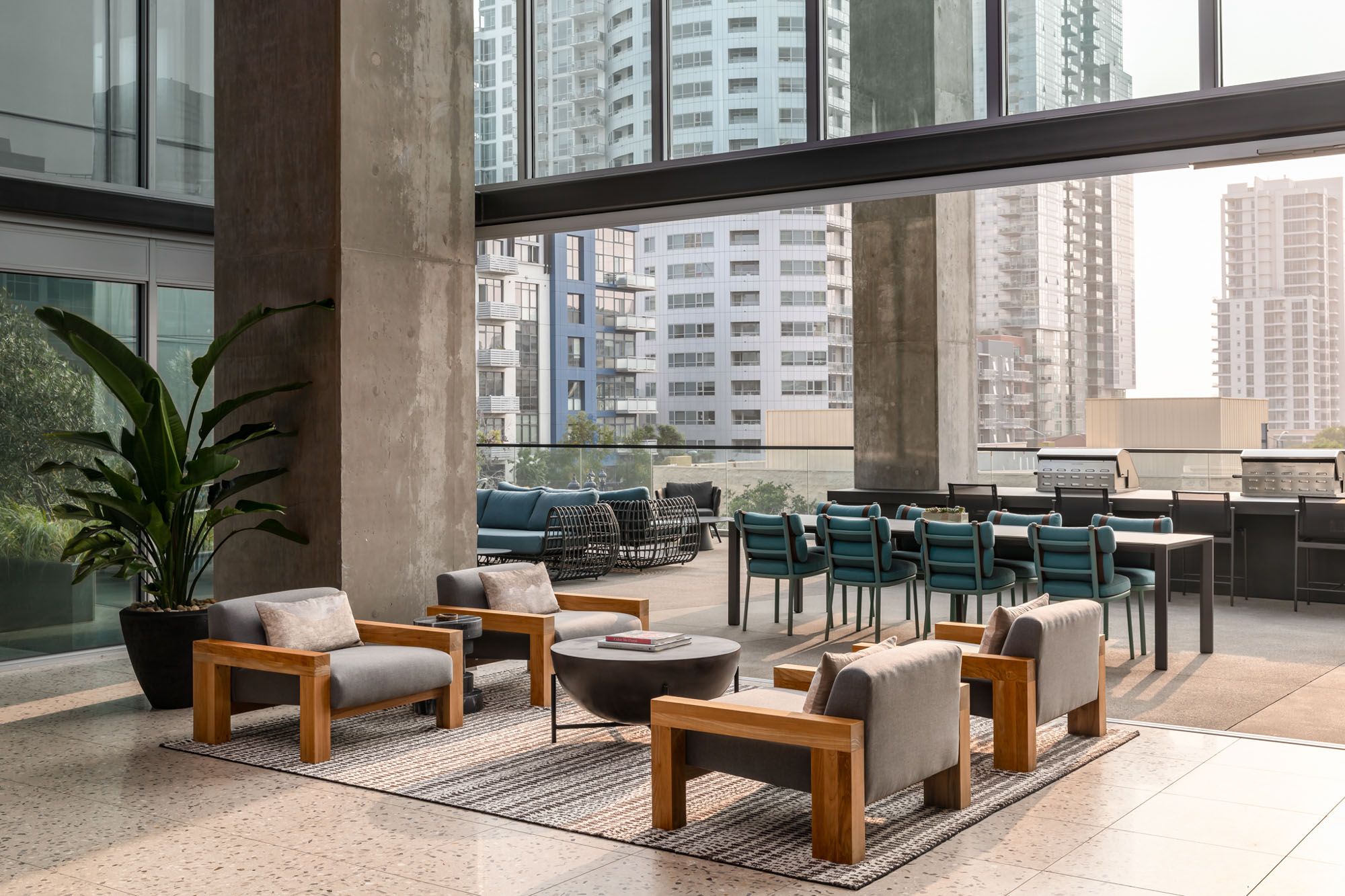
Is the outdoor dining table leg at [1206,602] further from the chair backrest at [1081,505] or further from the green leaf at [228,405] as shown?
the green leaf at [228,405]

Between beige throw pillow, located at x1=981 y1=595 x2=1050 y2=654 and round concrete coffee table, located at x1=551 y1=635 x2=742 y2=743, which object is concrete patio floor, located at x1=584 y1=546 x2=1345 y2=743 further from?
round concrete coffee table, located at x1=551 y1=635 x2=742 y2=743

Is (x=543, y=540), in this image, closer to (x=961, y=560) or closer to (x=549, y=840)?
(x=961, y=560)

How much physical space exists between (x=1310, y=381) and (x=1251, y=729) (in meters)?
39.0

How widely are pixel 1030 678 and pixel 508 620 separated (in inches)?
109

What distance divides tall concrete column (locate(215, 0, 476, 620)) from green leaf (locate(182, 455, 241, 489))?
0.65 meters

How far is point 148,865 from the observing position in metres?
3.74

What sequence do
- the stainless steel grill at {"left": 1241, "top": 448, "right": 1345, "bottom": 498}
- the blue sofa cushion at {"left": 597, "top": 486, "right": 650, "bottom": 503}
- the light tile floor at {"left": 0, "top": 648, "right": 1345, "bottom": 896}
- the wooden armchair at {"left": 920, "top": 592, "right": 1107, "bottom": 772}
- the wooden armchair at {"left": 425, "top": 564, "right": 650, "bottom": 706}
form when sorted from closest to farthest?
the light tile floor at {"left": 0, "top": 648, "right": 1345, "bottom": 896}
the wooden armchair at {"left": 920, "top": 592, "right": 1107, "bottom": 772}
the wooden armchair at {"left": 425, "top": 564, "right": 650, "bottom": 706}
the stainless steel grill at {"left": 1241, "top": 448, "right": 1345, "bottom": 498}
the blue sofa cushion at {"left": 597, "top": 486, "right": 650, "bottom": 503}

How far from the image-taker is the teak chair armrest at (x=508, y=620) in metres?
6.00

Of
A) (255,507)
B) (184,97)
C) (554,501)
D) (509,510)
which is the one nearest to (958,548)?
(255,507)

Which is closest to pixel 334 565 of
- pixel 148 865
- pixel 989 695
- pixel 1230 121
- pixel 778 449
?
pixel 148 865

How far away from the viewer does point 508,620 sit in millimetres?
6121

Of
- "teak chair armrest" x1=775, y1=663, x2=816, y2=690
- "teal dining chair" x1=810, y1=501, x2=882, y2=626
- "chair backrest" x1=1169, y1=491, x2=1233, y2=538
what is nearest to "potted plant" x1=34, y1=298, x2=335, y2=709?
"teak chair armrest" x1=775, y1=663, x2=816, y2=690

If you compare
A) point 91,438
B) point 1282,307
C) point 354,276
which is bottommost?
point 91,438

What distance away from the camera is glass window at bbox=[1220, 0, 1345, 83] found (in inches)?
227
